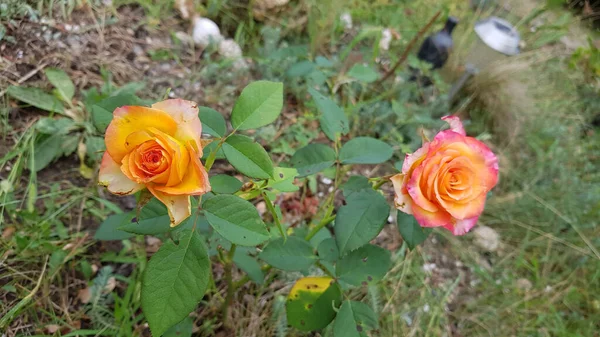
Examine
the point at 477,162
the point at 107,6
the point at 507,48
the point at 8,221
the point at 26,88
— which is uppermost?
the point at 477,162

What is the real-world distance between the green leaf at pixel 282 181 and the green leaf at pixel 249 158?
0.19 ft

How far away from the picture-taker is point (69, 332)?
1.08 m

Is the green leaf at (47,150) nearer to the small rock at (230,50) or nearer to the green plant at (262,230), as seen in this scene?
the green plant at (262,230)

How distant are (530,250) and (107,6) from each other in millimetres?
2263

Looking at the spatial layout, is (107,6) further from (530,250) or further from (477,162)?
(530,250)

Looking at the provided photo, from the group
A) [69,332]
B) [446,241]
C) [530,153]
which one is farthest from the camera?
[530,153]

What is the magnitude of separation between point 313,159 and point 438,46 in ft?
5.82

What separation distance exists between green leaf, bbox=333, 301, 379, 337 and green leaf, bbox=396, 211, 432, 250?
20 cm

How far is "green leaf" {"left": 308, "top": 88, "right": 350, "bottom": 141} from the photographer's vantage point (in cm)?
93


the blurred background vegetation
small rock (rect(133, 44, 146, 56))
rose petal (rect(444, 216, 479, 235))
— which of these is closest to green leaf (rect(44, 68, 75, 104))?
the blurred background vegetation

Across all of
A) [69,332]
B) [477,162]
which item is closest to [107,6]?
[69,332]

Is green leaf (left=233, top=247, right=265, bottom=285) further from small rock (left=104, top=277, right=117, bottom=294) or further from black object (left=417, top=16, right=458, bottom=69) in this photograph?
black object (left=417, top=16, right=458, bottom=69)

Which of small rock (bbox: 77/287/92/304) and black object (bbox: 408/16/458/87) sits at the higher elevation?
black object (bbox: 408/16/458/87)

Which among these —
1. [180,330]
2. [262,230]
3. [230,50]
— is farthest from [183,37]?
[262,230]
